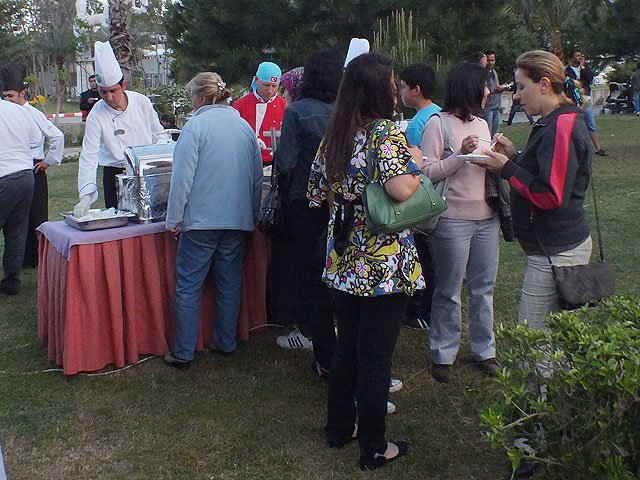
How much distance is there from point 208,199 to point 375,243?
1.47m

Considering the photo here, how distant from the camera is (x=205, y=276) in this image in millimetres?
4441

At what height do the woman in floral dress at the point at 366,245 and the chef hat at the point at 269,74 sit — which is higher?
the chef hat at the point at 269,74

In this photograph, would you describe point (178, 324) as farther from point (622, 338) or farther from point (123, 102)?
point (622, 338)

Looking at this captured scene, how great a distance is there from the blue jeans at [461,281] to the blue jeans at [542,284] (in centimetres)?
70

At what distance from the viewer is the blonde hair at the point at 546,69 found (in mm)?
3191

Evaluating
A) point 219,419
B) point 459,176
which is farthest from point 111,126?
point 459,176

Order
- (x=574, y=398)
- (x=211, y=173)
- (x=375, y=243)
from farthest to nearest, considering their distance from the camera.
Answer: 1. (x=211, y=173)
2. (x=375, y=243)
3. (x=574, y=398)

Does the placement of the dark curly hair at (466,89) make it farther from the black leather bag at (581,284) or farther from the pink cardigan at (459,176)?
the black leather bag at (581,284)

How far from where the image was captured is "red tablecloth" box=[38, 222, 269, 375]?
4219mm

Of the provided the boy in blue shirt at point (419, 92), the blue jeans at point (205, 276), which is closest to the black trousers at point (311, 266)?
the blue jeans at point (205, 276)

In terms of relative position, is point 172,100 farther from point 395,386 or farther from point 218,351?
point 395,386

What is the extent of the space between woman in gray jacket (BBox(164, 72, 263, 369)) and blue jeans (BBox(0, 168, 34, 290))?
82.2 inches

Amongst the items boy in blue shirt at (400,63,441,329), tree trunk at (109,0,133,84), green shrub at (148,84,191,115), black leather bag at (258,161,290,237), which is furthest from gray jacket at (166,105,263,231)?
green shrub at (148,84,191,115)

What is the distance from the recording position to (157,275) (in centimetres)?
445
